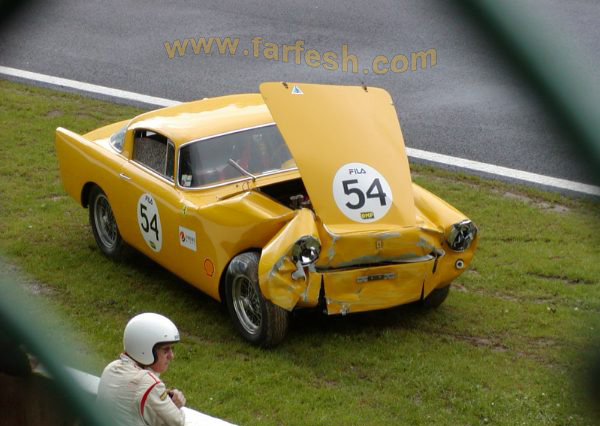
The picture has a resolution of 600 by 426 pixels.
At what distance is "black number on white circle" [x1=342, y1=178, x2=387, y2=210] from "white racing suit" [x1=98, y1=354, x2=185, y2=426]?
7.11 feet

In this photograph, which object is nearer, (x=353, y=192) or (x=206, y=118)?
(x=353, y=192)

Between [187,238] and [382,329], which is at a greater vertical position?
[187,238]

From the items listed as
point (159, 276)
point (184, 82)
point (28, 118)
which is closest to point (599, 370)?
point (159, 276)

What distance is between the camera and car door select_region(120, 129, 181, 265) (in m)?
6.55

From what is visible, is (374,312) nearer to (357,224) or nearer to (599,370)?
(357,224)

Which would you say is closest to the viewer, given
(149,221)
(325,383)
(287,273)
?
(287,273)

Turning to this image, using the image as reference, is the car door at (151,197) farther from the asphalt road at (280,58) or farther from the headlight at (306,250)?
the asphalt road at (280,58)

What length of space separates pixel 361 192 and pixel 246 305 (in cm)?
105

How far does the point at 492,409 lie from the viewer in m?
5.35

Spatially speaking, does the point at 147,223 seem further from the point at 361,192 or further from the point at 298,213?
the point at 361,192

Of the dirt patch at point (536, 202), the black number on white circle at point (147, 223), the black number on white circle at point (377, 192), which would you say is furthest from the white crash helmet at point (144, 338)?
the dirt patch at point (536, 202)

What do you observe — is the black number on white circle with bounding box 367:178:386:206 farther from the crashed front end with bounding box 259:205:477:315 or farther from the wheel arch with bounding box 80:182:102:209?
the wheel arch with bounding box 80:182:102:209

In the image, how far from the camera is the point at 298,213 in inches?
227

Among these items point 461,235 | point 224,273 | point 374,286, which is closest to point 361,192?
point 374,286
